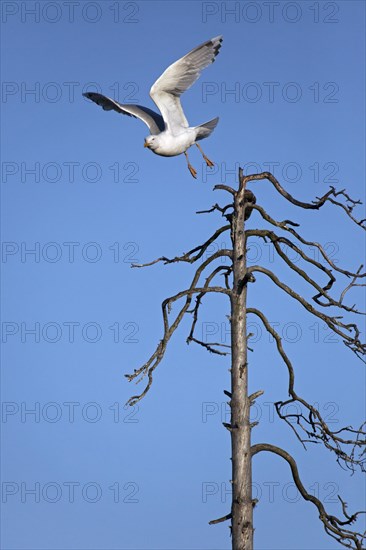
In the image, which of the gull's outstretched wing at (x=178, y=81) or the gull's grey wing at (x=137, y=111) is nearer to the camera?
the gull's outstretched wing at (x=178, y=81)

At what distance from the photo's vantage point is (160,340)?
9.16m

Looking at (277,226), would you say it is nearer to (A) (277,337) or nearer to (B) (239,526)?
(A) (277,337)

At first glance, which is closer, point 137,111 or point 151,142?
point 151,142

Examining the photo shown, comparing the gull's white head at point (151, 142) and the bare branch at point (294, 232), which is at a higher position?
the gull's white head at point (151, 142)

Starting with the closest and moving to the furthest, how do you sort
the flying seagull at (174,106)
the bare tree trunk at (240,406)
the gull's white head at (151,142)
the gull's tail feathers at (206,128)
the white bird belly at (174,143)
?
the bare tree trunk at (240,406) < the gull's white head at (151,142) < the white bird belly at (174,143) < the flying seagull at (174,106) < the gull's tail feathers at (206,128)

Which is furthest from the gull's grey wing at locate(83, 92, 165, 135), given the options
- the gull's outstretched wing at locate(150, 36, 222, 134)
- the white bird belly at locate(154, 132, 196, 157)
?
the white bird belly at locate(154, 132, 196, 157)

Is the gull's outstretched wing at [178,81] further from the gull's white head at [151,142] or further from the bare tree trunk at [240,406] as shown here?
the bare tree trunk at [240,406]

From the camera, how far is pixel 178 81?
33.6ft

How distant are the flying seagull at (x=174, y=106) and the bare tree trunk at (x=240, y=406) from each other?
47.6 inches

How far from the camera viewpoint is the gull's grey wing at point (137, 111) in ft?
33.4

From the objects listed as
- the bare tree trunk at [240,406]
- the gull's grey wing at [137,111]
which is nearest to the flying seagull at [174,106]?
the gull's grey wing at [137,111]

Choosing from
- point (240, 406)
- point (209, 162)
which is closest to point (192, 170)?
point (209, 162)

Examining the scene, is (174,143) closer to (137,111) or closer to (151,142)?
(151,142)

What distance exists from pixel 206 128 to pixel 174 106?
18.5 inches
